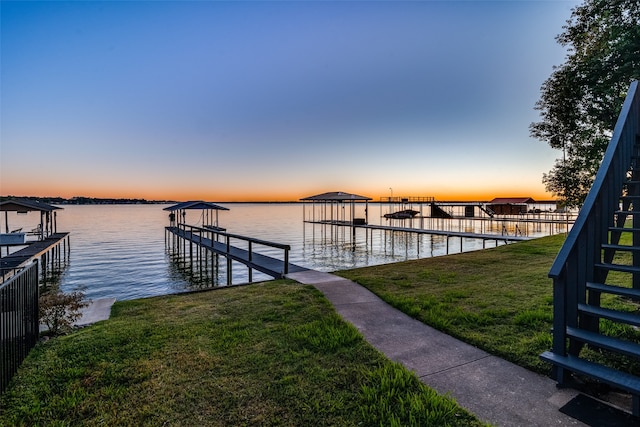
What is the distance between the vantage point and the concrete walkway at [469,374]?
2371 millimetres

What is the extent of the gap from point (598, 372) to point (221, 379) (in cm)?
316

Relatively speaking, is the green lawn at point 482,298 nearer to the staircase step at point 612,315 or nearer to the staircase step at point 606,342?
the staircase step at point 606,342

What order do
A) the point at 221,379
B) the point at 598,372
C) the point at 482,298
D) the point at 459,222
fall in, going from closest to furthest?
the point at 598,372, the point at 221,379, the point at 482,298, the point at 459,222

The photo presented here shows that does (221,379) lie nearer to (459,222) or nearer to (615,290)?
(615,290)

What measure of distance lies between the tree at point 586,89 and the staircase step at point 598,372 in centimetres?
1298

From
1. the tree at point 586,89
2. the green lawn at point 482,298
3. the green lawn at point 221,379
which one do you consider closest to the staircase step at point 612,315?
the green lawn at point 482,298

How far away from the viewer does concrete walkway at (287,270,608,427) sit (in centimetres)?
237

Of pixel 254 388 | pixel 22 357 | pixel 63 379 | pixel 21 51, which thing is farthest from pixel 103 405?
pixel 21 51

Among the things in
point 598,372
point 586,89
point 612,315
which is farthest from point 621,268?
point 586,89

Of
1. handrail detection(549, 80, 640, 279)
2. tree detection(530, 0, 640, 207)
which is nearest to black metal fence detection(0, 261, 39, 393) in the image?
handrail detection(549, 80, 640, 279)

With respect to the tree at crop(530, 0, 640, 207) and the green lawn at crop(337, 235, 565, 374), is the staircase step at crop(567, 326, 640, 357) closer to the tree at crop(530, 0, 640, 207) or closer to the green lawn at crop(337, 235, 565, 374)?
the green lawn at crop(337, 235, 565, 374)

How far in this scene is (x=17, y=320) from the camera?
348 cm

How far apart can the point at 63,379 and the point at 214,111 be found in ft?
68.8


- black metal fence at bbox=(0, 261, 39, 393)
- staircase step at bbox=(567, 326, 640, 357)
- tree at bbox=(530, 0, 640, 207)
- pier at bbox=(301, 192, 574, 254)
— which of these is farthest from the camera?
pier at bbox=(301, 192, 574, 254)
